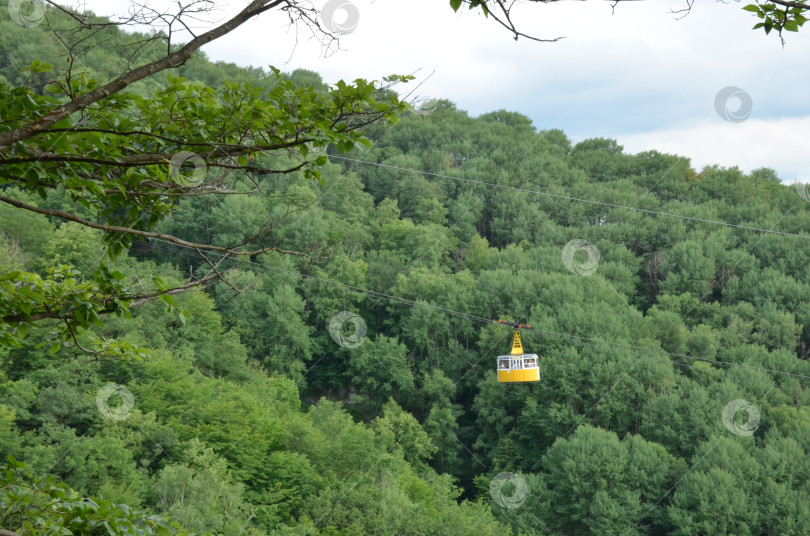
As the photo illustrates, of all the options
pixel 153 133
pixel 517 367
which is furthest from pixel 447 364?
pixel 153 133

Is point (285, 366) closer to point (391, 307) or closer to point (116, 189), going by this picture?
point (391, 307)

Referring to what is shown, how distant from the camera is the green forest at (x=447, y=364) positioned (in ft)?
120

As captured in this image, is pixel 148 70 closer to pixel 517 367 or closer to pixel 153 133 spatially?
pixel 153 133

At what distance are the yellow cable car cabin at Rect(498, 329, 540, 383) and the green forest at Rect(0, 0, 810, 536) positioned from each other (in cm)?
746

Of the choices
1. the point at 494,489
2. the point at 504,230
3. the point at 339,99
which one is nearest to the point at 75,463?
the point at 494,489

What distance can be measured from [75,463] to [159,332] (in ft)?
47.5

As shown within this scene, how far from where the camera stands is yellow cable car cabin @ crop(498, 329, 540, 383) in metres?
34.3

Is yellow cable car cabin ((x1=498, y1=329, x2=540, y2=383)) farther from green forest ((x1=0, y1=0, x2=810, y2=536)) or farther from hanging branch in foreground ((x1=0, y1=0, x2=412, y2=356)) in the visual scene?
hanging branch in foreground ((x1=0, y1=0, x2=412, y2=356))

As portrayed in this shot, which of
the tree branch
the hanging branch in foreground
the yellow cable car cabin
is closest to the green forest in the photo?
the yellow cable car cabin

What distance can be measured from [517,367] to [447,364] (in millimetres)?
23246

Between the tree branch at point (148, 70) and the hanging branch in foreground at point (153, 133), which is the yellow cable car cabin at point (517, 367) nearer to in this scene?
the hanging branch in foreground at point (153, 133)

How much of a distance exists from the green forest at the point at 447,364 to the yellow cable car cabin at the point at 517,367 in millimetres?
7461

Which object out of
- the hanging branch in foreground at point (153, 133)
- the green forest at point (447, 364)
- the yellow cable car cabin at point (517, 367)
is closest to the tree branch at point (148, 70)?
the hanging branch in foreground at point (153, 133)

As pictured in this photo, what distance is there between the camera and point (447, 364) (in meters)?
58.0
